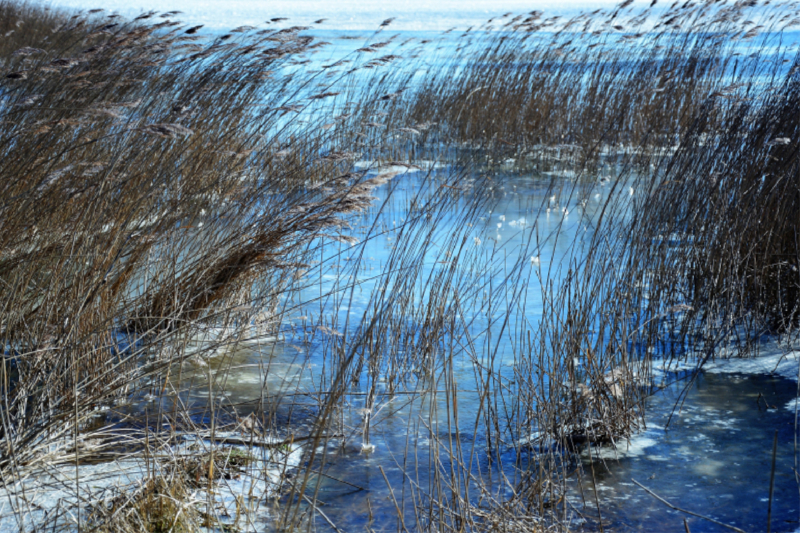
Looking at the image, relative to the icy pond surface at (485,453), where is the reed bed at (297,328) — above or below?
above

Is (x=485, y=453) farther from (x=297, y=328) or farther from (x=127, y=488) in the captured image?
(x=297, y=328)

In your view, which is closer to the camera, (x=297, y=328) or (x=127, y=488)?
(x=127, y=488)

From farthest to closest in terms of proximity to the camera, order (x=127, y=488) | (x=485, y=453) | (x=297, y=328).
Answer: (x=297, y=328)
(x=485, y=453)
(x=127, y=488)

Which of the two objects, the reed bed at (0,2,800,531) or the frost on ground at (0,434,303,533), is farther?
the reed bed at (0,2,800,531)

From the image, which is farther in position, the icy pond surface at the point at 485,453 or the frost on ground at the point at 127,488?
the icy pond surface at the point at 485,453

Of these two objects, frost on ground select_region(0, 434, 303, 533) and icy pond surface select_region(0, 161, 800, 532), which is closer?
frost on ground select_region(0, 434, 303, 533)

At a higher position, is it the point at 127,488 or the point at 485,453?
the point at 127,488

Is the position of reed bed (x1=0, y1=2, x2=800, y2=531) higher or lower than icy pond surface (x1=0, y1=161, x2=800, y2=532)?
higher

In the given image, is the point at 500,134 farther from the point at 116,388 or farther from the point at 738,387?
the point at 116,388

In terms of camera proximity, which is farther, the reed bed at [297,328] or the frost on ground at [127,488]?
the reed bed at [297,328]

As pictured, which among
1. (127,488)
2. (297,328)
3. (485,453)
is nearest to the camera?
(127,488)

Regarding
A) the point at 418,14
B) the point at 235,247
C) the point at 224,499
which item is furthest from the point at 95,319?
the point at 418,14

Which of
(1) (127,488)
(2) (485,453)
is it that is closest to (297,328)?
(2) (485,453)

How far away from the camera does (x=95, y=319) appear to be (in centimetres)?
241
